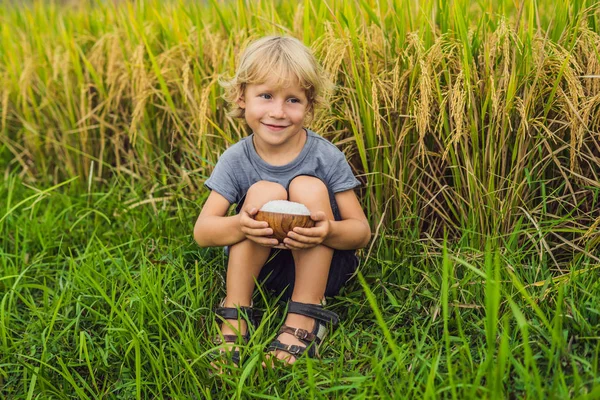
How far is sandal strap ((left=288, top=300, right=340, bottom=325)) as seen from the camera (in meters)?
2.07

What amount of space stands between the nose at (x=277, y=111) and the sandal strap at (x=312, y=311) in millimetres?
596

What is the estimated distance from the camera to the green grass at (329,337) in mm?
1655

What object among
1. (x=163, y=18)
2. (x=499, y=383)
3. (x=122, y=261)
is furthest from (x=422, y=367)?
(x=163, y=18)

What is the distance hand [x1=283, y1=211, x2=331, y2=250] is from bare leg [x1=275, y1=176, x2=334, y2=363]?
0.21ft

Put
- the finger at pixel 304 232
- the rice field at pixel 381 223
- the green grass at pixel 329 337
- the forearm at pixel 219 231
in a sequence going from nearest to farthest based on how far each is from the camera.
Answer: the green grass at pixel 329 337
the rice field at pixel 381 223
the finger at pixel 304 232
the forearm at pixel 219 231

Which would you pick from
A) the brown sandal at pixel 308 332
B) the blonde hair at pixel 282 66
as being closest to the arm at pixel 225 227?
the brown sandal at pixel 308 332

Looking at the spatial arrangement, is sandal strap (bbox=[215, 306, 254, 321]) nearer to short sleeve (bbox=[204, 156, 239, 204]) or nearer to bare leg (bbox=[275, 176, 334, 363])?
bare leg (bbox=[275, 176, 334, 363])

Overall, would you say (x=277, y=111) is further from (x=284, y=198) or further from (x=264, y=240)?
(x=264, y=240)

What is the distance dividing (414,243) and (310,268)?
17.9 inches

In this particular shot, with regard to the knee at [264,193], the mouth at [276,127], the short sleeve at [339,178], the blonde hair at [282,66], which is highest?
the blonde hair at [282,66]

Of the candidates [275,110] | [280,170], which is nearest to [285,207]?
[280,170]

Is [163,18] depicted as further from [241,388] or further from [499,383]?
[499,383]

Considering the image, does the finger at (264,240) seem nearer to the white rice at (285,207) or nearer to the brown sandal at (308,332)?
the white rice at (285,207)

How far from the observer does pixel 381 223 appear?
2.38 m
